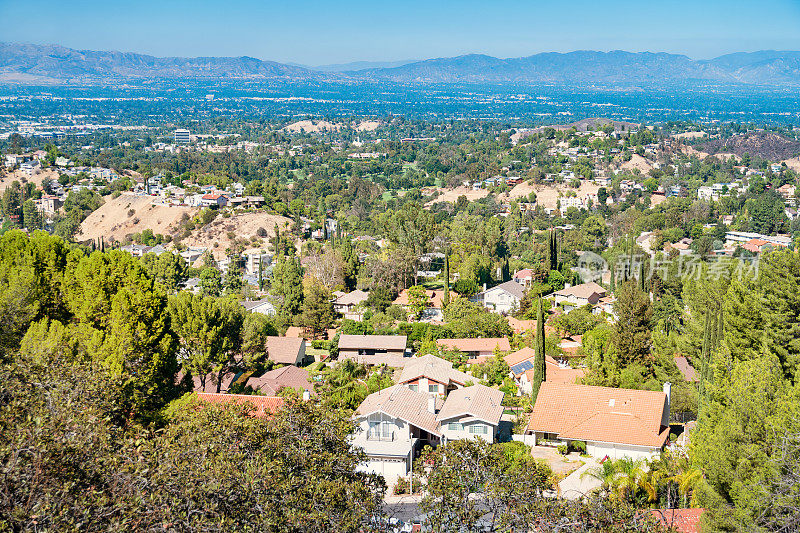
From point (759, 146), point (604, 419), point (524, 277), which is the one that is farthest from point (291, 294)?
Result: point (759, 146)

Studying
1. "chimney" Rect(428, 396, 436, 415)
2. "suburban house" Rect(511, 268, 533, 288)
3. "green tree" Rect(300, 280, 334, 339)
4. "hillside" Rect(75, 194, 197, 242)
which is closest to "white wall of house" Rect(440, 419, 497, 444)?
"chimney" Rect(428, 396, 436, 415)

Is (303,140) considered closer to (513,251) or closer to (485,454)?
(513,251)

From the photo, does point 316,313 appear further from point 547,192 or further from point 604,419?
point 547,192

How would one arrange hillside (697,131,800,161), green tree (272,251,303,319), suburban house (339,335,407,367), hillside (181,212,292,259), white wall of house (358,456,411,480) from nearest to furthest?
white wall of house (358,456,411,480) < suburban house (339,335,407,367) < green tree (272,251,303,319) < hillside (181,212,292,259) < hillside (697,131,800,161)

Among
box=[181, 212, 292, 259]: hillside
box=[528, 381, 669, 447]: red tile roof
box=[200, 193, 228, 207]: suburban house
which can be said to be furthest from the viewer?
box=[200, 193, 228, 207]: suburban house

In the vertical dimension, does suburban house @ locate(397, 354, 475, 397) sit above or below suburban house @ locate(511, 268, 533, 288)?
→ above

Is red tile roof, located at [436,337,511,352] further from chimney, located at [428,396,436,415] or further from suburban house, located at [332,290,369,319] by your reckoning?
suburban house, located at [332,290,369,319]

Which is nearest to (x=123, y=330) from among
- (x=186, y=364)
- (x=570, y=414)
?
(x=186, y=364)
